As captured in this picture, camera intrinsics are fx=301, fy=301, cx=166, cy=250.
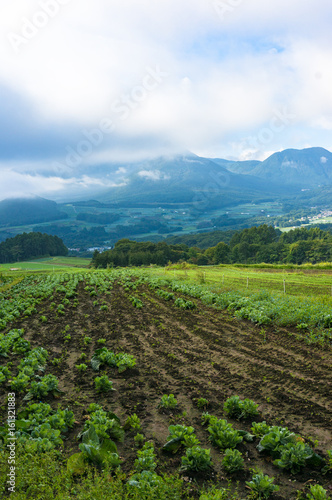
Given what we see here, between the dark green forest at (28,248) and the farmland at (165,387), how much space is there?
116135 millimetres

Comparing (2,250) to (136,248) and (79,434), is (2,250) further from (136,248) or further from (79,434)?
(79,434)

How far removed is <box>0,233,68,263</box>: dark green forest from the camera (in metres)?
123

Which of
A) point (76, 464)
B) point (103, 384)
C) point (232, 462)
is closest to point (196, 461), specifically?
point (232, 462)

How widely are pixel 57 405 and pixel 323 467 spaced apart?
6.73m

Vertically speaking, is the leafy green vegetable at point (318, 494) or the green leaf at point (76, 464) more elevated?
the green leaf at point (76, 464)

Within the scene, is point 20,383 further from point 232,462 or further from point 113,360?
point 232,462

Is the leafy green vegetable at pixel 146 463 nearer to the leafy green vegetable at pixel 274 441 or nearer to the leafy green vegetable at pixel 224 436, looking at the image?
the leafy green vegetable at pixel 224 436

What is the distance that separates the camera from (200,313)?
61.3ft

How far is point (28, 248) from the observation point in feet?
419

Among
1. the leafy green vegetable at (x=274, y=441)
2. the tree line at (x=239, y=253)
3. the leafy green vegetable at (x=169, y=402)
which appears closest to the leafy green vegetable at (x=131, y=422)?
the leafy green vegetable at (x=169, y=402)

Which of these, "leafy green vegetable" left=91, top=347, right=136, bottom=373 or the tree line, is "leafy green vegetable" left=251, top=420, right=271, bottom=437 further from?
the tree line

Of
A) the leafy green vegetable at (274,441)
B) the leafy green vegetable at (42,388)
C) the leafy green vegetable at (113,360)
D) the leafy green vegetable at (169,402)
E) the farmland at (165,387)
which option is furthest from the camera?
the leafy green vegetable at (113,360)

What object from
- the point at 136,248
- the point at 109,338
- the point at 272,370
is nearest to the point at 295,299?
the point at 272,370

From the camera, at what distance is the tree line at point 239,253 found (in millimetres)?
87250
